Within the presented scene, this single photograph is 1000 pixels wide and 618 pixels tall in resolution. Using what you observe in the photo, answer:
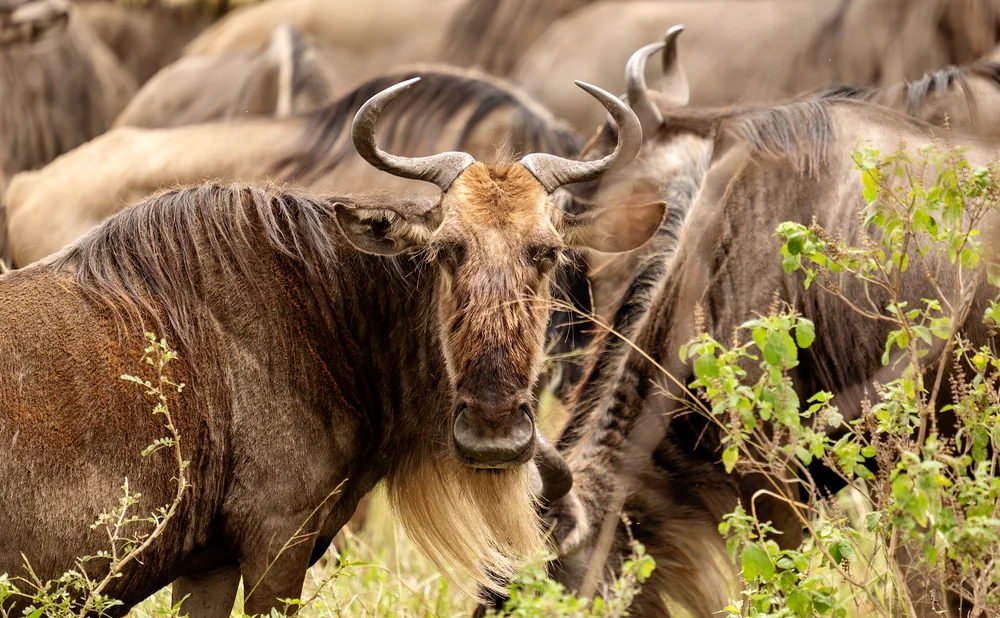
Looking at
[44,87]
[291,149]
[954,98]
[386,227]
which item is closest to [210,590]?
[386,227]

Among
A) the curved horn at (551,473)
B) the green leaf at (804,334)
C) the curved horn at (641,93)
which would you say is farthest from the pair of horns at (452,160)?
the curved horn at (641,93)

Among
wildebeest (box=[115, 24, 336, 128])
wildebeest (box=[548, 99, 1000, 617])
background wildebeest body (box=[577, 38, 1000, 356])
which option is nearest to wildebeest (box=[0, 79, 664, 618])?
wildebeest (box=[548, 99, 1000, 617])

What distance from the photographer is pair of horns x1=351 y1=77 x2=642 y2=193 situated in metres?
3.61

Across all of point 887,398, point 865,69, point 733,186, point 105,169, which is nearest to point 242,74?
point 105,169

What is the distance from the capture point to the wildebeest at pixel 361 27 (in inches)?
451

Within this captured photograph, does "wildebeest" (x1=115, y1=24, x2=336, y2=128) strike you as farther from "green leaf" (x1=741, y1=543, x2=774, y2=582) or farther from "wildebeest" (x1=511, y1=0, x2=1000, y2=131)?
"green leaf" (x1=741, y1=543, x2=774, y2=582)

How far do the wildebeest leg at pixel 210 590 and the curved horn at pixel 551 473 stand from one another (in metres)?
0.93

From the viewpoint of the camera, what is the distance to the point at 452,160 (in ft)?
12.1

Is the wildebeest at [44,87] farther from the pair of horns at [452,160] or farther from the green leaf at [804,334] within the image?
the green leaf at [804,334]

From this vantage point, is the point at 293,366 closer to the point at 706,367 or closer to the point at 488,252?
the point at 488,252

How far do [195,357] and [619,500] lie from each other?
1481 millimetres

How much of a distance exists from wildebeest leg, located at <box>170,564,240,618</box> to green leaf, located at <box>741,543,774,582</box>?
1.53 metres

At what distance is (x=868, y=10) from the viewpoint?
9.05 metres

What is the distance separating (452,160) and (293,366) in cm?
73
